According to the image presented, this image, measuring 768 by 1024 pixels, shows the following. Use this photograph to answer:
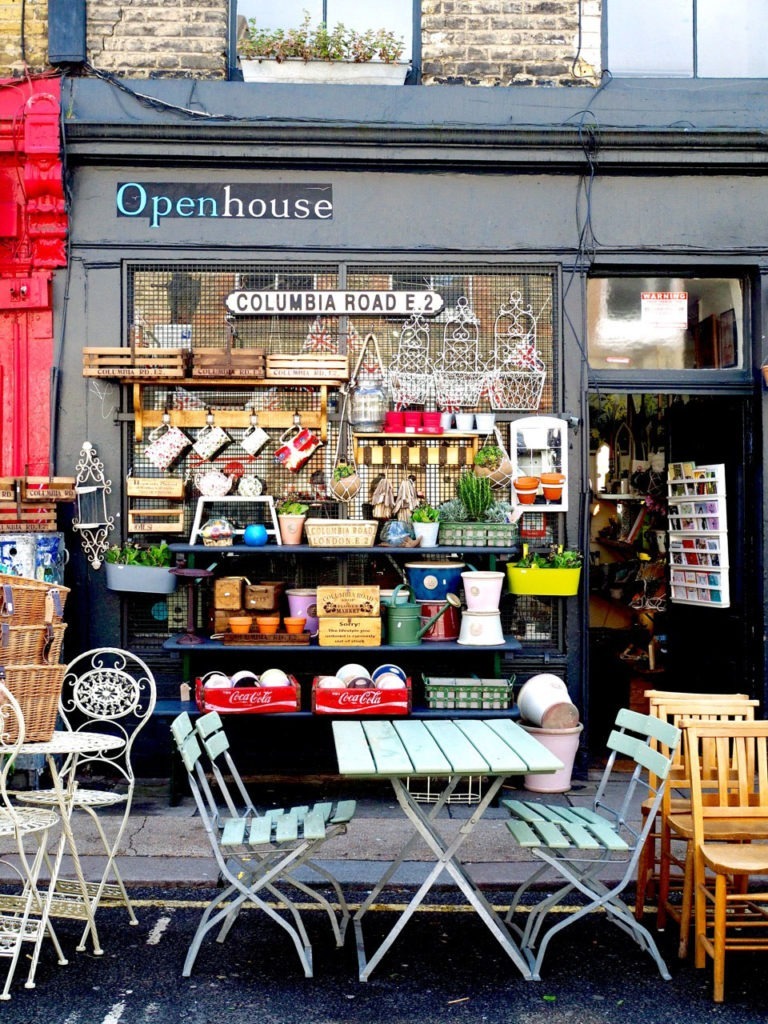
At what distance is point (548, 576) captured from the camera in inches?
312

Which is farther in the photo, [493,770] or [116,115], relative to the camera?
[116,115]

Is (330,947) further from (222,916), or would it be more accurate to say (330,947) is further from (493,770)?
(493,770)

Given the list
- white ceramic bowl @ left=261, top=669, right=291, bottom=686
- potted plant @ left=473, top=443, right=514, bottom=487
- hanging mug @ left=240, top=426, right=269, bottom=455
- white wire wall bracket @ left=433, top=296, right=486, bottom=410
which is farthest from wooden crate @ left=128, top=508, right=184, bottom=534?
potted plant @ left=473, top=443, right=514, bottom=487

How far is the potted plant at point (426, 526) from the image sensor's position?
7.84m

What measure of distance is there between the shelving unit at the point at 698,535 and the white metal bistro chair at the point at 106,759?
457 centimetres

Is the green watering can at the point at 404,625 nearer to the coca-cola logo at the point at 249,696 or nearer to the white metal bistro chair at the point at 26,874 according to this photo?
the coca-cola logo at the point at 249,696

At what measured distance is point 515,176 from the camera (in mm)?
8305

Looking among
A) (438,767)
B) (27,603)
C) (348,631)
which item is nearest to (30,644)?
(27,603)

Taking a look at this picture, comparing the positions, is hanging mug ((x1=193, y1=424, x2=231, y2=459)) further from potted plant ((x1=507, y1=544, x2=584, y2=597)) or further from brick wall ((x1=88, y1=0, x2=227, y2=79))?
brick wall ((x1=88, y1=0, x2=227, y2=79))

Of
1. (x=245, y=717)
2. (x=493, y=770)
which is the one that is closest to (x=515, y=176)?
(x=245, y=717)

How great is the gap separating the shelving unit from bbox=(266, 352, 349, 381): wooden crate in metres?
3.14

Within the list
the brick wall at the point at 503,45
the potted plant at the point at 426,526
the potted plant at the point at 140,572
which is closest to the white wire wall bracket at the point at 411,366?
the potted plant at the point at 426,526

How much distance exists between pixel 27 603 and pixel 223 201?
4.17m

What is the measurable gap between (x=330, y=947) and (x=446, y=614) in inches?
126
